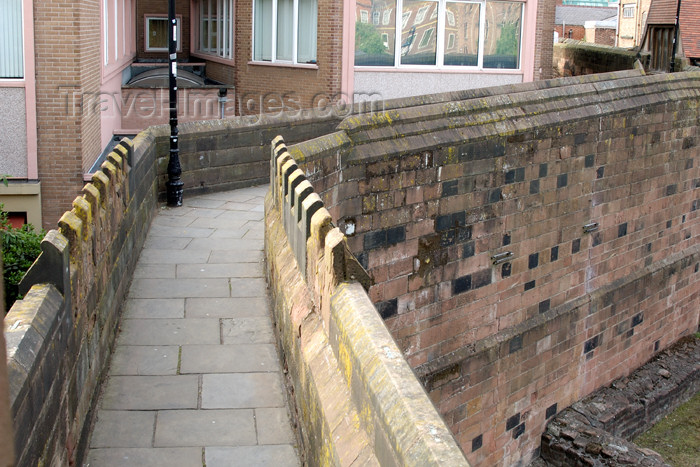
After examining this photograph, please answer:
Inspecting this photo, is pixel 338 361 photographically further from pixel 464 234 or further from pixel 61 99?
pixel 61 99

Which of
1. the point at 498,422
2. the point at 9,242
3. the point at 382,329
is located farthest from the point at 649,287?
the point at 382,329

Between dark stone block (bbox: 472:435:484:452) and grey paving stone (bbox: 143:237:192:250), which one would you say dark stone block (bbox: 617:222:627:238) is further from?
grey paving stone (bbox: 143:237:192:250)

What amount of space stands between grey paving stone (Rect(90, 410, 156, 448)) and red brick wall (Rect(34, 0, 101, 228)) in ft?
29.5

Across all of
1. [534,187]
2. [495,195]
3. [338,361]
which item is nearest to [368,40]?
[534,187]

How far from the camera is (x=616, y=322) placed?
1673 centimetres

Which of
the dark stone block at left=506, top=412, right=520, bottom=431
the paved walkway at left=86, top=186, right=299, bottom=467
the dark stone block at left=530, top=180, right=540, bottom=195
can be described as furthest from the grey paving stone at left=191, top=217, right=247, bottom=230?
the dark stone block at left=506, top=412, right=520, bottom=431

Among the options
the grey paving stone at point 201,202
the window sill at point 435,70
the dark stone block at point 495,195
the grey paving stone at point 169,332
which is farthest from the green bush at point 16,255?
the window sill at point 435,70

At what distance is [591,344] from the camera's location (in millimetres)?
16016

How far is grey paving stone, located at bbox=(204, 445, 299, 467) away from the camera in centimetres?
592

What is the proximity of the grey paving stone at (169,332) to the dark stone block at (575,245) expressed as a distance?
25.8 feet

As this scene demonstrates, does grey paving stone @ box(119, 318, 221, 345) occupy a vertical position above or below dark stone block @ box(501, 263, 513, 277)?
above

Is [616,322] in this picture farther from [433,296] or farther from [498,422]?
[433,296]

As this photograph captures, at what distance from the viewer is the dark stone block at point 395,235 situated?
11.0m

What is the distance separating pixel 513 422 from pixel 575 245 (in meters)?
3.14
